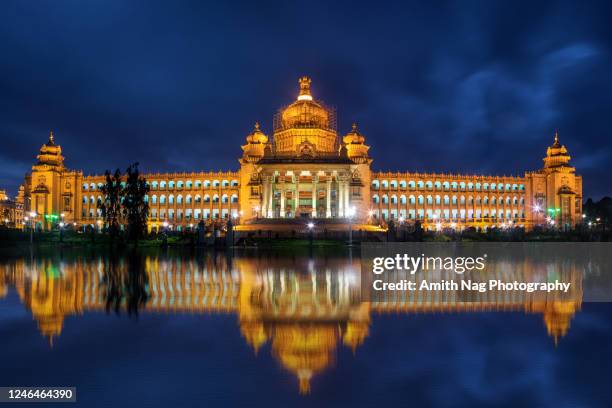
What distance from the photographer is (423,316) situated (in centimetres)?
1311

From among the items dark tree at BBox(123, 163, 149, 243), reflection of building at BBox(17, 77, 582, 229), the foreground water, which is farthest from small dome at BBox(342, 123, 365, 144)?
the foreground water

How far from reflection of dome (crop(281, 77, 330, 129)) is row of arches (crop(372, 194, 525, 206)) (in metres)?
18.4

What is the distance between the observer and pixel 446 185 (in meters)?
104

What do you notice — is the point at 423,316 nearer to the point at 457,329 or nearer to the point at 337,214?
the point at 457,329

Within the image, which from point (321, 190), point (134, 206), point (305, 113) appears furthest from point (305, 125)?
point (134, 206)

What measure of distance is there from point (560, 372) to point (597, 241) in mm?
48744

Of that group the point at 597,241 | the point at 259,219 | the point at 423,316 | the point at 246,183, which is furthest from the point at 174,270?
the point at 246,183

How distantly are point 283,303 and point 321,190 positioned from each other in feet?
251

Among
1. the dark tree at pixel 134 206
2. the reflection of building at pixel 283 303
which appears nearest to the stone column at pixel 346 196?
the dark tree at pixel 134 206

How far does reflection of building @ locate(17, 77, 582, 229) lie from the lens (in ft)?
302

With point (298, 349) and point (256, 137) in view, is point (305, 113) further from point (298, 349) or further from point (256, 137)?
point (298, 349)

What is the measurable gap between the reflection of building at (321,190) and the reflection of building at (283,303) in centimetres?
6688

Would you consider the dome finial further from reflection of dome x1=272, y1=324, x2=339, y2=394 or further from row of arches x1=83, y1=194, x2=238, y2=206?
reflection of dome x1=272, y1=324, x2=339, y2=394

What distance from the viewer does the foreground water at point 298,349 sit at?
770 cm
